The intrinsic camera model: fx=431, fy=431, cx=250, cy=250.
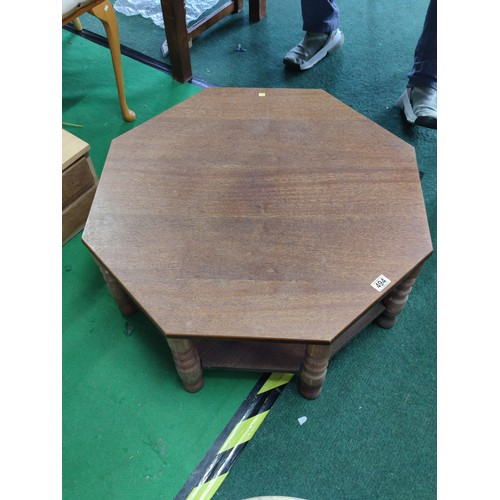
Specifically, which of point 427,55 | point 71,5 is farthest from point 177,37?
point 427,55

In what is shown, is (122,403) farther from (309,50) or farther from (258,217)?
(309,50)

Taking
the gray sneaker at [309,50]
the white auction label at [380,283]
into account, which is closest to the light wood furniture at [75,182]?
the white auction label at [380,283]

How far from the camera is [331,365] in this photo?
1.26 meters

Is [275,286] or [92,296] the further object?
[92,296]

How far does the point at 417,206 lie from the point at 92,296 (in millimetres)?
1021

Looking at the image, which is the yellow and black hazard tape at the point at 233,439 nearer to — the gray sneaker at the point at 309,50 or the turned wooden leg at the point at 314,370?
the turned wooden leg at the point at 314,370

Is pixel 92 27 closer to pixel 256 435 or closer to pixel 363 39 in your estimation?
pixel 363 39

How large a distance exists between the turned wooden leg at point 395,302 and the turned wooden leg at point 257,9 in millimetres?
1794

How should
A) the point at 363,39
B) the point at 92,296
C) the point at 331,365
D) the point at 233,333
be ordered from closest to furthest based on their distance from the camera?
the point at 233,333, the point at 331,365, the point at 92,296, the point at 363,39

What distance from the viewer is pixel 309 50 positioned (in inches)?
82.1

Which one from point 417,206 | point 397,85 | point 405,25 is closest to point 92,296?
point 417,206

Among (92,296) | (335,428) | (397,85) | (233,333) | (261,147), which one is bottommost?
(335,428)

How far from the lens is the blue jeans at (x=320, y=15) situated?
6.52ft

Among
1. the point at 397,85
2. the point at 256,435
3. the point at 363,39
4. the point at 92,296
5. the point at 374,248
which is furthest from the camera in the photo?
the point at 363,39
